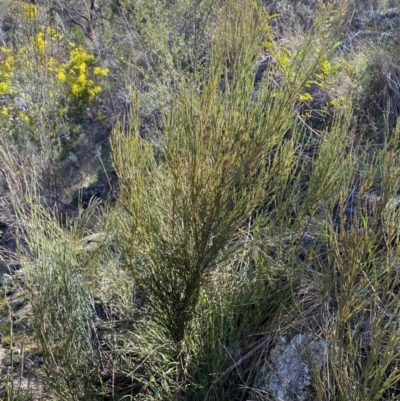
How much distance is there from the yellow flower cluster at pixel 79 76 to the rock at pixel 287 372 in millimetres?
6451

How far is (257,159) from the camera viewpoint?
6.42 feet

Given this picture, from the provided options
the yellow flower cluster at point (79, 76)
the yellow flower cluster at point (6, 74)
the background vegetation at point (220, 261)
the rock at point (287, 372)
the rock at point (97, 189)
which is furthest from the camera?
the yellow flower cluster at point (79, 76)

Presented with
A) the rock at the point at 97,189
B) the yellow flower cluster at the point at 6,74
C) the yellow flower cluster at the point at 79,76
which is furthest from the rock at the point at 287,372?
the yellow flower cluster at the point at 79,76

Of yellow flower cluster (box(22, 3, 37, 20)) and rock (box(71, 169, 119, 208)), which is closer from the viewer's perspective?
yellow flower cluster (box(22, 3, 37, 20))

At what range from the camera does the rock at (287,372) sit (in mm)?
2035

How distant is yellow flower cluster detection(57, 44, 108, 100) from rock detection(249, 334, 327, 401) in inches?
254

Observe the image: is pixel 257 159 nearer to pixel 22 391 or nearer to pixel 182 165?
pixel 182 165

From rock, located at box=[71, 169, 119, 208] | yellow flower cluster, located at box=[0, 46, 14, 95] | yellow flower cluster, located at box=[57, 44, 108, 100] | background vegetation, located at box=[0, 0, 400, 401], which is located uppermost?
background vegetation, located at box=[0, 0, 400, 401]

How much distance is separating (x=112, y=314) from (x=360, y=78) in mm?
2839

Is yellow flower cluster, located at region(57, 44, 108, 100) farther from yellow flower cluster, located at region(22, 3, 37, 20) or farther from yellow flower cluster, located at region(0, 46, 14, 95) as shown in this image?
yellow flower cluster, located at region(22, 3, 37, 20)

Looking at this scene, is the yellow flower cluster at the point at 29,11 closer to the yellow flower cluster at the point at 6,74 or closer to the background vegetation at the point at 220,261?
the yellow flower cluster at the point at 6,74

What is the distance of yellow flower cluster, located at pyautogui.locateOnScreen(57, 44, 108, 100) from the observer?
8.05 meters

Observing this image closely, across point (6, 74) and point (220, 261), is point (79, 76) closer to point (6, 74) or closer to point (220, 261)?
point (6, 74)

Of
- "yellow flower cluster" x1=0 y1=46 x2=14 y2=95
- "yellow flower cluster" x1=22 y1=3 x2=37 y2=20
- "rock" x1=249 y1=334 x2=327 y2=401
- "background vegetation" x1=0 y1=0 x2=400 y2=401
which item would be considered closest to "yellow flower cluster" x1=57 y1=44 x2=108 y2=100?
"yellow flower cluster" x1=0 y1=46 x2=14 y2=95
